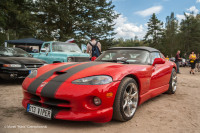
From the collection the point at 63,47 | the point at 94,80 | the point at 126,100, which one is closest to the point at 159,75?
the point at 126,100

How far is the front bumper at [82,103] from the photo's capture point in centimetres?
227

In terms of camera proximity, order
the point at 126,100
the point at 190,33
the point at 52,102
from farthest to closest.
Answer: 1. the point at 190,33
2. the point at 126,100
3. the point at 52,102

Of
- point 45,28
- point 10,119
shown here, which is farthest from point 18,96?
point 45,28

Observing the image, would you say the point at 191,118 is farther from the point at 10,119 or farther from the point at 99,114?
the point at 10,119

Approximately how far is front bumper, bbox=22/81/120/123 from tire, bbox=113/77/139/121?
0.13 meters

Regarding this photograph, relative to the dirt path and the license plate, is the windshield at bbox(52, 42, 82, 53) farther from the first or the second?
the license plate

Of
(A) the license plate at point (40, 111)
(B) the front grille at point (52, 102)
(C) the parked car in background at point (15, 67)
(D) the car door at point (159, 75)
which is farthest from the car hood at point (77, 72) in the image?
(C) the parked car in background at point (15, 67)

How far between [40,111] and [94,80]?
2.85 ft

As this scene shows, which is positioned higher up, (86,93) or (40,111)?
(86,93)

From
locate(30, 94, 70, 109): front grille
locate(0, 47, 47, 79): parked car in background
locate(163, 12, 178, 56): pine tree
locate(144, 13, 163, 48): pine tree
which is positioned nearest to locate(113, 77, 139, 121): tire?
locate(30, 94, 70, 109): front grille

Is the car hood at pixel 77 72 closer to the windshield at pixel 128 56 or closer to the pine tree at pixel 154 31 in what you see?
the windshield at pixel 128 56

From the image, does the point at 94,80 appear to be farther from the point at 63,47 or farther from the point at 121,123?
the point at 63,47

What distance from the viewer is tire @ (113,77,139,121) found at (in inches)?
98.3

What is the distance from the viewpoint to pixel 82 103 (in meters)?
2.27
